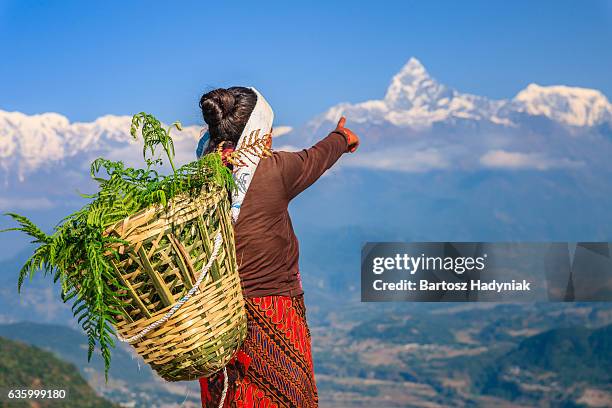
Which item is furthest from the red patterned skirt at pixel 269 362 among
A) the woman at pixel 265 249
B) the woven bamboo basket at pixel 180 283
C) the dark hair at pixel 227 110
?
the dark hair at pixel 227 110

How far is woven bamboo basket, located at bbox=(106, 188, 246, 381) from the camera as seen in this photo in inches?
95.6

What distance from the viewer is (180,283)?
2490 millimetres

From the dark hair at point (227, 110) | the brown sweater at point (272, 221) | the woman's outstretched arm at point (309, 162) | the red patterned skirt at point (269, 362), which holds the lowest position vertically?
the red patterned skirt at point (269, 362)

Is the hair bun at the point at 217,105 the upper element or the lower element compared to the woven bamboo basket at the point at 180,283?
upper

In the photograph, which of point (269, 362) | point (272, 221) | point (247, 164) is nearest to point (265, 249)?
point (272, 221)

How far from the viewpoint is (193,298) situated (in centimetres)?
251

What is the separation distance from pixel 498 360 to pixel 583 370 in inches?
A: 458

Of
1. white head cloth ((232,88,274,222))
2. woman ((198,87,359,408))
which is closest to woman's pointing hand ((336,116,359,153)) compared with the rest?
woman ((198,87,359,408))

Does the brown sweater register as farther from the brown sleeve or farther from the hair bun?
the hair bun

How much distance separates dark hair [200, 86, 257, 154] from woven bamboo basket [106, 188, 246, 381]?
1.12ft

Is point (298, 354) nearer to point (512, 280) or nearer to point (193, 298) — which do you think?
point (193, 298)

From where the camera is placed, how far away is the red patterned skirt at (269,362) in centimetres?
301

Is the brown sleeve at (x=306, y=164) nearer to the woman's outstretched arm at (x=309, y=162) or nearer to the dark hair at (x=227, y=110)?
the woman's outstretched arm at (x=309, y=162)

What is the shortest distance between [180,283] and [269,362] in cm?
71
